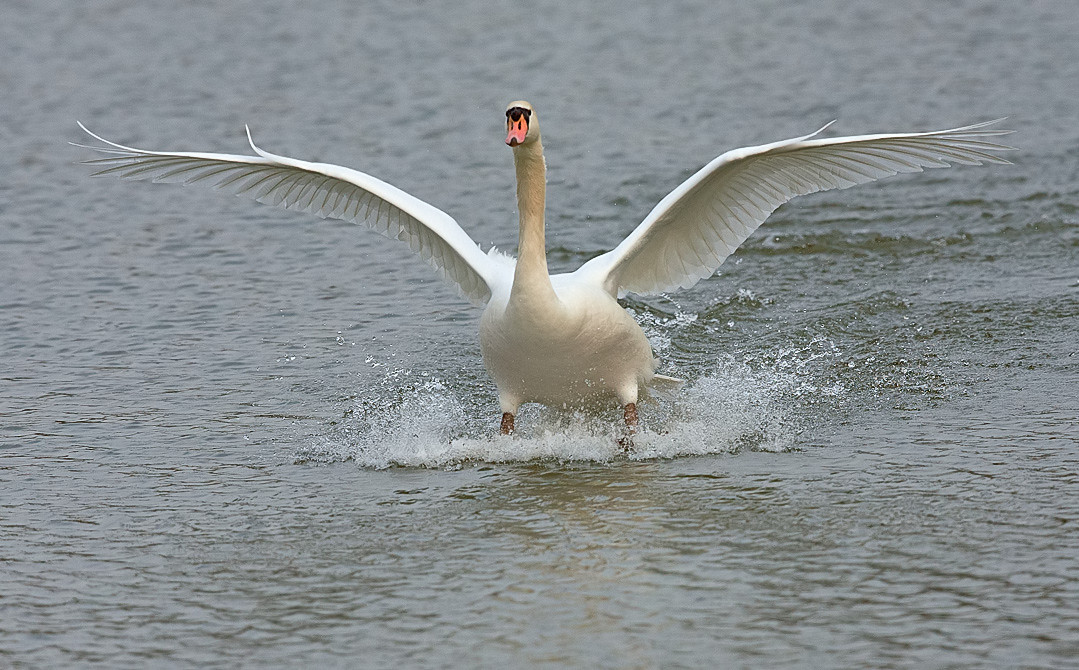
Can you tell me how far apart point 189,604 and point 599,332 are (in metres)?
2.82

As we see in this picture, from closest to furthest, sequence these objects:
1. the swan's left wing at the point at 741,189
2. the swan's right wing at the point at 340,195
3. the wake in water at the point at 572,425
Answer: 1. the swan's left wing at the point at 741,189
2. the wake in water at the point at 572,425
3. the swan's right wing at the point at 340,195

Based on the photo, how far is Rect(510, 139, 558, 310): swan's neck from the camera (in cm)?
781

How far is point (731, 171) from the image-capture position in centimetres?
820

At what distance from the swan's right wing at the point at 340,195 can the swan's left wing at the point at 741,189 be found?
872 millimetres

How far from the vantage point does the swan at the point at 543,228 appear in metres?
7.89

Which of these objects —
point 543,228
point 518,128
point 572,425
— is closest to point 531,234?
point 543,228

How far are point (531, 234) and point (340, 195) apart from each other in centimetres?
168

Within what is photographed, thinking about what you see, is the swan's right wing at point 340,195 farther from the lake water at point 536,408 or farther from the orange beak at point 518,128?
the orange beak at point 518,128

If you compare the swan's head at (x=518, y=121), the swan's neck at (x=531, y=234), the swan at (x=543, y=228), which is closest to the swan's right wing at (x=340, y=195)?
the swan at (x=543, y=228)

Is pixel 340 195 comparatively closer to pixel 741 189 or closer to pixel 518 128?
pixel 518 128

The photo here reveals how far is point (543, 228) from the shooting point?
786cm

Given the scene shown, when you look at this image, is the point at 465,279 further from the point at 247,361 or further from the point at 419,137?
the point at 419,137

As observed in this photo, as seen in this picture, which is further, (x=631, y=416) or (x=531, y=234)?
(x=631, y=416)

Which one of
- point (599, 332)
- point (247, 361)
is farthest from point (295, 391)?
point (599, 332)
